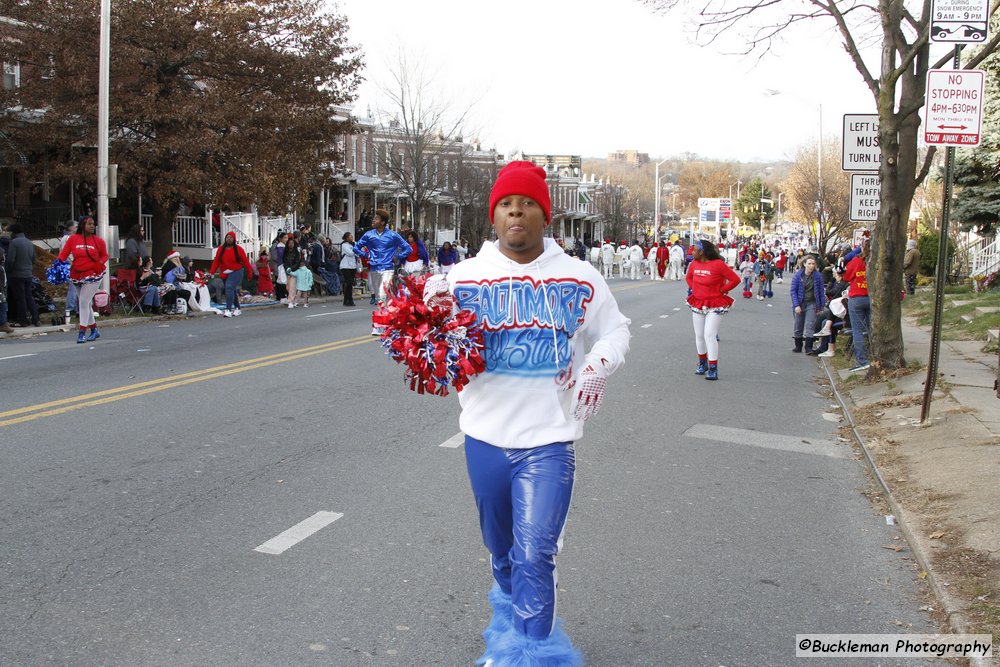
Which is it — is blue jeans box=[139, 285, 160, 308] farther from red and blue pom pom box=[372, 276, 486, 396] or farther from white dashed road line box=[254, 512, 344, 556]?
red and blue pom pom box=[372, 276, 486, 396]

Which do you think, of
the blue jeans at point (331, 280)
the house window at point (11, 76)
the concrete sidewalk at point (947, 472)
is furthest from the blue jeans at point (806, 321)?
the house window at point (11, 76)

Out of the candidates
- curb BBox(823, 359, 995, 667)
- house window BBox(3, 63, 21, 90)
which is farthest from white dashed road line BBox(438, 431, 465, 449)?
house window BBox(3, 63, 21, 90)

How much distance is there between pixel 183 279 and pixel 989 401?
16.6 metres

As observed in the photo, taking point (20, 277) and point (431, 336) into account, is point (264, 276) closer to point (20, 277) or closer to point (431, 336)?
point (20, 277)

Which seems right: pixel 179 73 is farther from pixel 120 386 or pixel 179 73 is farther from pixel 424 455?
pixel 424 455

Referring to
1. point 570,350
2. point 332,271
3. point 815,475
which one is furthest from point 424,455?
point 332,271

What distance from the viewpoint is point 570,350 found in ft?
12.0

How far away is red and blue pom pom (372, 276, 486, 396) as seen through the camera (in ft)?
11.6

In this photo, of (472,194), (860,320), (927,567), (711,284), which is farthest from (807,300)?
(472,194)

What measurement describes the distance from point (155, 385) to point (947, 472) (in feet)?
25.8

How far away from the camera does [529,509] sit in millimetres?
3443

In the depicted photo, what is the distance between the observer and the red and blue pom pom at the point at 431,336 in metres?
3.53

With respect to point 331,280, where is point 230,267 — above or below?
above

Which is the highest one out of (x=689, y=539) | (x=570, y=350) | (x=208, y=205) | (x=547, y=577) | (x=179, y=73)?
(x=179, y=73)
